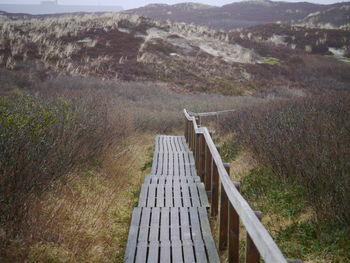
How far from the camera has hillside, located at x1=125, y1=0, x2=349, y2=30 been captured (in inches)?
2781

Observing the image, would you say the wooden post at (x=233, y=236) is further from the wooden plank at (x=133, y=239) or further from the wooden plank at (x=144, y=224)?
the wooden plank at (x=144, y=224)

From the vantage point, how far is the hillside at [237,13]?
70.6m

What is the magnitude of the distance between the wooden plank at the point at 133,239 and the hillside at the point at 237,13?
63550 mm

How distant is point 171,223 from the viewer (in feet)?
16.0

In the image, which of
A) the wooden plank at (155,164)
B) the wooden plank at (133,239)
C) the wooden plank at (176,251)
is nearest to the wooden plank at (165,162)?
the wooden plank at (155,164)

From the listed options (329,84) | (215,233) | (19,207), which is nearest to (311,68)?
(329,84)

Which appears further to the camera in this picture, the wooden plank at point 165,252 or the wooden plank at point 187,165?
the wooden plank at point 187,165

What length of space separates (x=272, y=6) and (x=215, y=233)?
93445 mm

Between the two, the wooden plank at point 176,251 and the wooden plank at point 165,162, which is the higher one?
the wooden plank at point 176,251

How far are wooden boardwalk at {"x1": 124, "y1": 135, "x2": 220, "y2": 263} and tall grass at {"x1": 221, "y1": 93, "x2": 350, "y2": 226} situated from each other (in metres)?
1.48

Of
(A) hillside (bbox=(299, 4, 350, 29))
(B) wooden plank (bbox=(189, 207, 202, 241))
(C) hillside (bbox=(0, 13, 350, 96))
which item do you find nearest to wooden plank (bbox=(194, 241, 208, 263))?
(B) wooden plank (bbox=(189, 207, 202, 241))

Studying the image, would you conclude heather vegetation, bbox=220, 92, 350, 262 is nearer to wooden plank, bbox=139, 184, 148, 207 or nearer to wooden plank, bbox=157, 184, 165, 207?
wooden plank, bbox=157, 184, 165, 207

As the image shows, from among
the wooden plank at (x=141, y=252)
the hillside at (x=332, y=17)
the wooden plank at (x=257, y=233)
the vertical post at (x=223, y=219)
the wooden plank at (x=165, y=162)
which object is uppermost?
the hillside at (x=332, y=17)

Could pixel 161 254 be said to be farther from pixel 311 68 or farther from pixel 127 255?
pixel 311 68
